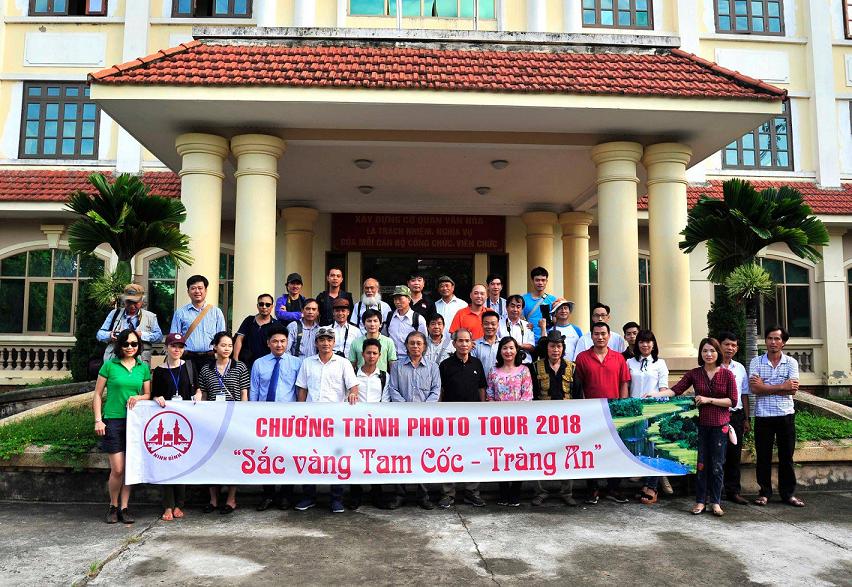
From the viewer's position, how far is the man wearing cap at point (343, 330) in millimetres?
6613

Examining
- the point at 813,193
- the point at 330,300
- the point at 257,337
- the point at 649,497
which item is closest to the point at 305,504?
the point at 257,337

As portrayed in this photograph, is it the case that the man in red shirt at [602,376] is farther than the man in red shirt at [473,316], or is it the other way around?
the man in red shirt at [473,316]

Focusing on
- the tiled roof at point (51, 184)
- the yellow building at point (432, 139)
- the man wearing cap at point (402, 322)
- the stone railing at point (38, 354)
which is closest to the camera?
the man wearing cap at point (402, 322)

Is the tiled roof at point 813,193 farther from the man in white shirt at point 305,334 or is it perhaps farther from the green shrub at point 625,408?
the man in white shirt at point 305,334

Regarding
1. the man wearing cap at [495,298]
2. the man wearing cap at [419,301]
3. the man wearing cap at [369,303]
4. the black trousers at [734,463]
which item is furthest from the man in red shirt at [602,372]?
the man wearing cap at [369,303]

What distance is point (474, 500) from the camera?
20.7 ft

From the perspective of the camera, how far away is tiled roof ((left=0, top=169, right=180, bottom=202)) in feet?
44.6

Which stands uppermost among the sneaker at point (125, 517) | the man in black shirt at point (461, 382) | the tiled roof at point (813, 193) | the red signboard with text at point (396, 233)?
the tiled roof at point (813, 193)

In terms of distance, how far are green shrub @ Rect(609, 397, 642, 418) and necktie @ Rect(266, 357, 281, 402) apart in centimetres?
322

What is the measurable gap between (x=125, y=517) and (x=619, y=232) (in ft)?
23.3

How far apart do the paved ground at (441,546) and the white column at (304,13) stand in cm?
1115

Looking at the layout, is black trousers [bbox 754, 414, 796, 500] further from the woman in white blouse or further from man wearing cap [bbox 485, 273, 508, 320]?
man wearing cap [bbox 485, 273, 508, 320]

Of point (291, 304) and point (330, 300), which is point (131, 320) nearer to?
point (291, 304)

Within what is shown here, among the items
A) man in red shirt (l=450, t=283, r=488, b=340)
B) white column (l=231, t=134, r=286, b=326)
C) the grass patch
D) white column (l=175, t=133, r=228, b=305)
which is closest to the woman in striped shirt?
the grass patch
